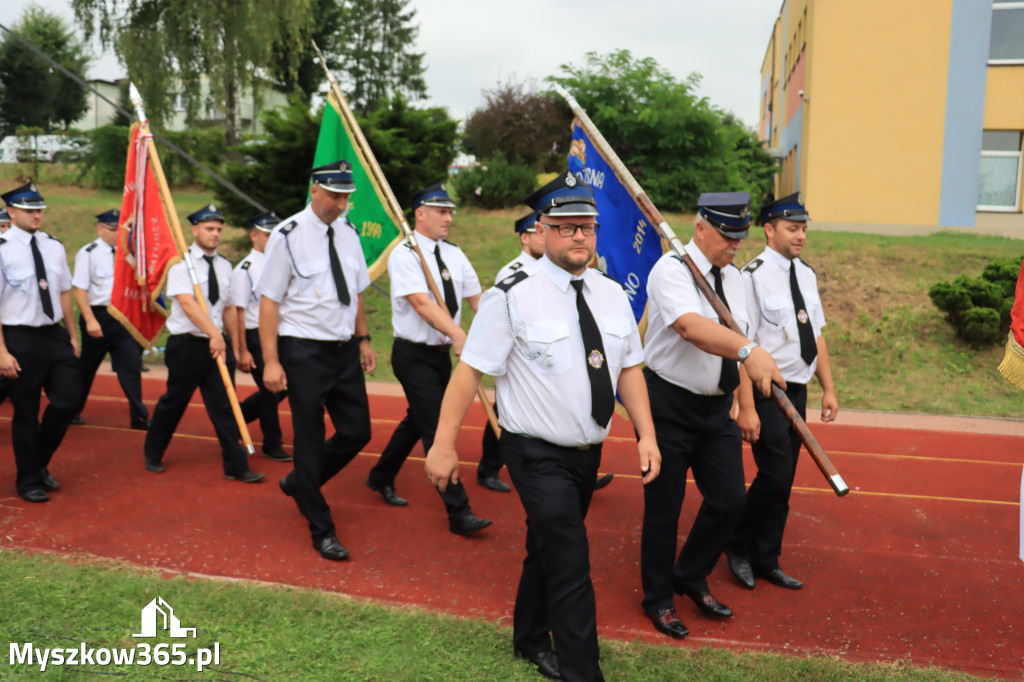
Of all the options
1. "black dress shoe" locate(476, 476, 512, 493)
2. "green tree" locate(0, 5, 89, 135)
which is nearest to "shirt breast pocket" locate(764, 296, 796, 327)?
"black dress shoe" locate(476, 476, 512, 493)

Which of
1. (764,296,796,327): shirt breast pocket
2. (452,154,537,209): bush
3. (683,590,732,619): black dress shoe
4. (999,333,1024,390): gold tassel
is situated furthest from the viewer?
(452,154,537,209): bush

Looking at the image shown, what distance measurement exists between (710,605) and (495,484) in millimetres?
2699

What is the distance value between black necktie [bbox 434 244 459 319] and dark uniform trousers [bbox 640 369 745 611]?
7.13ft

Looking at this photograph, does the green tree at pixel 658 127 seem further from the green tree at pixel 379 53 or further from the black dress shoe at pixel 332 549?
the green tree at pixel 379 53

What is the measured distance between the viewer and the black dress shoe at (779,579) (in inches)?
199

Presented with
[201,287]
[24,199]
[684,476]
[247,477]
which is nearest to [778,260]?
[684,476]

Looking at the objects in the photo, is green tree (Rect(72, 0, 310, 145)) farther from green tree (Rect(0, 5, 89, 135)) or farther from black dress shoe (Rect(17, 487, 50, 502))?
black dress shoe (Rect(17, 487, 50, 502))

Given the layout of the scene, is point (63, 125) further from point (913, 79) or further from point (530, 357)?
point (530, 357)

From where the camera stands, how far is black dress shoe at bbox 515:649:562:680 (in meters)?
3.85

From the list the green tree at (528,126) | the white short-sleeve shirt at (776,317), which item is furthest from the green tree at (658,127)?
the white short-sleeve shirt at (776,317)

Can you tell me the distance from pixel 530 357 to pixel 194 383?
15.1 feet

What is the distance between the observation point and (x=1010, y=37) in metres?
19.0

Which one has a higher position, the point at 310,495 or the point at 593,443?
the point at 593,443

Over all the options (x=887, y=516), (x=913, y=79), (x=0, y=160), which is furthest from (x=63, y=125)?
(x=887, y=516)
